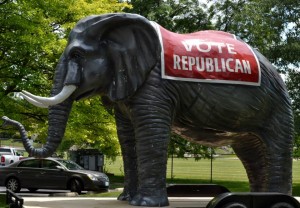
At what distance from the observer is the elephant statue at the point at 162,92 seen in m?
6.81

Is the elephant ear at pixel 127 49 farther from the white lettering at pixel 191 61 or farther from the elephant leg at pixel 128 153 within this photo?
the elephant leg at pixel 128 153

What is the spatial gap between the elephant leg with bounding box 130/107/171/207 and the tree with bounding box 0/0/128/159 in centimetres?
848

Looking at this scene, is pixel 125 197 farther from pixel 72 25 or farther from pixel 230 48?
pixel 72 25

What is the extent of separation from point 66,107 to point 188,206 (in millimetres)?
2078

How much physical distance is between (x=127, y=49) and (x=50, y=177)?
13302mm

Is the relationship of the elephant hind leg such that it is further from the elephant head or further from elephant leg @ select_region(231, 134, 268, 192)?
the elephant head

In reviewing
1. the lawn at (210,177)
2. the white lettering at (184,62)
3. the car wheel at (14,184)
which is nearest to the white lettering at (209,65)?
the white lettering at (184,62)

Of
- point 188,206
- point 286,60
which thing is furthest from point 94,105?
point 188,206

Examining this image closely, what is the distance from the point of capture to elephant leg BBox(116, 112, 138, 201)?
7785 millimetres

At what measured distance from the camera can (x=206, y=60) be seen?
721 cm

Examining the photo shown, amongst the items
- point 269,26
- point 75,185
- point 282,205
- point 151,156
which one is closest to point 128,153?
point 151,156

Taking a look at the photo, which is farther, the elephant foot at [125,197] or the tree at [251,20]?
the tree at [251,20]

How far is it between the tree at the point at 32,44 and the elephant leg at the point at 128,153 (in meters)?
7.47

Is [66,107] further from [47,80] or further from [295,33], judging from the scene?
[295,33]
